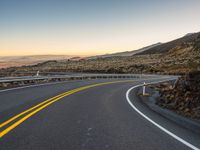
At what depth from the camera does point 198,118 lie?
9273mm

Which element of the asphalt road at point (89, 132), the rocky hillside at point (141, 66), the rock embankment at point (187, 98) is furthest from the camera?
the rocky hillside at point (141, 66)

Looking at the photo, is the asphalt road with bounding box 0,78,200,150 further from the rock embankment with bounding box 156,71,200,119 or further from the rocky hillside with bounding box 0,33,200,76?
the rocky hillside with bounding box 0,33,200,76

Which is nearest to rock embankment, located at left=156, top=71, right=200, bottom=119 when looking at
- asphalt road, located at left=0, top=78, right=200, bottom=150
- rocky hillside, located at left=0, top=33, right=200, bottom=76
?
asphalt road, located at left=0, top=78, right=200, bottom=150

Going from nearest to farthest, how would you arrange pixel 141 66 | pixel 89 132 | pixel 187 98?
pixel 89 132
pixel 187 98
pixel 141 66

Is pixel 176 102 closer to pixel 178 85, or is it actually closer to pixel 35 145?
pixel 178 85

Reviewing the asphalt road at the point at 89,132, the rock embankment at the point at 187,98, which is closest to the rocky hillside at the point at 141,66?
the rock embankment at the point at 187,98

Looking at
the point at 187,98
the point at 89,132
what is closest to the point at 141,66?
the point at 187,98

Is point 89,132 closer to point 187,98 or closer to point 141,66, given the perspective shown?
point 187,98

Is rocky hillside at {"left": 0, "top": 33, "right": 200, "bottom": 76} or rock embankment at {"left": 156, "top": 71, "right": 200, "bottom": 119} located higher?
rock embankment at {"left": 156, "top": 71, "right": 200, "bottom": 119}

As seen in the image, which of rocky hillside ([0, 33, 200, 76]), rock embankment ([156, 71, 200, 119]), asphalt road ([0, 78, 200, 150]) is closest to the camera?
asphalt road ([0, 78, 200, 150])

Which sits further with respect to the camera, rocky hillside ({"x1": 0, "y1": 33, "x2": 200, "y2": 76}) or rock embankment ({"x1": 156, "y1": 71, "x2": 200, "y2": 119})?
rocky hillside ({"x1": 0, "y1": 33, "x2": 200, "y2": 76})

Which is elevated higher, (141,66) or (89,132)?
(89,132)

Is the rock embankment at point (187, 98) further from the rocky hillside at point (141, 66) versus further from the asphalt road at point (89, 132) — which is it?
the rocky hillside at point (141, 66)

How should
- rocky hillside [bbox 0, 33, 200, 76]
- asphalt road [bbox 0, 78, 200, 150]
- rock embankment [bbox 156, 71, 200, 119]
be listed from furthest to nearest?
1. rocky hillside [bbox 0, 33, 200, 76]
2. rock embankment [bbox 156, 71, 200, 119]
3. asphalt road [bbox 0, 78, 200, 150]
